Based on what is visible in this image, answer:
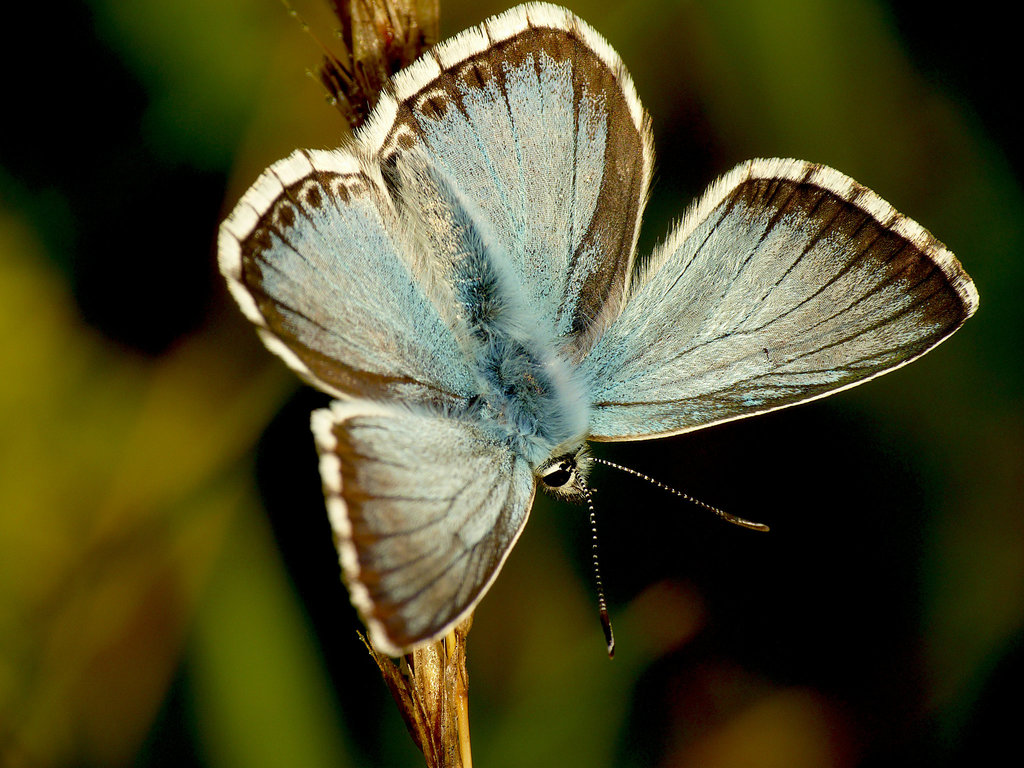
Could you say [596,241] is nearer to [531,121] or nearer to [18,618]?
[531,121]

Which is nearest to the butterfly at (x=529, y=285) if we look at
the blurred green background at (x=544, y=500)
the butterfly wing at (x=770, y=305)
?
the butterfly wing at (x=770, y=305)

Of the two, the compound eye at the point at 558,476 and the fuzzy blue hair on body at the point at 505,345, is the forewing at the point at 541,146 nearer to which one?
the fuzzy blue hair on body at the point at 505,345

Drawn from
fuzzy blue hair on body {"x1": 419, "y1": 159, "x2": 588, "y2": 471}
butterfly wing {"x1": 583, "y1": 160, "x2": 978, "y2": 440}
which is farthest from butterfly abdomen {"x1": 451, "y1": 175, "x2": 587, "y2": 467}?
butterfly wing {"x1": 583, "y1": 160, "x2": 978, "y2": 440}

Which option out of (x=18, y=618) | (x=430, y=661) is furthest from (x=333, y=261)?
(x=18, y=618)

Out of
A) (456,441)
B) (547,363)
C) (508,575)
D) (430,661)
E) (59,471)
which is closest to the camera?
(430,661)

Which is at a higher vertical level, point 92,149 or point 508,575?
point 92,149

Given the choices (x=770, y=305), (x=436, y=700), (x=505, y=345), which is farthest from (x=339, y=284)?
(x=770, y=305)

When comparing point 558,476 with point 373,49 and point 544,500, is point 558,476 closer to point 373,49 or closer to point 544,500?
point 544,500
